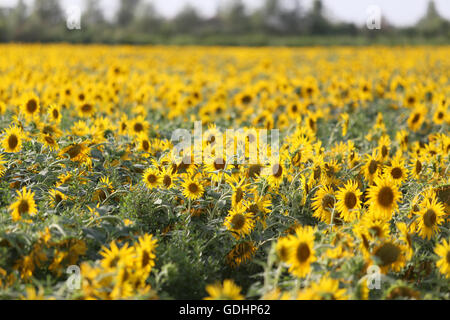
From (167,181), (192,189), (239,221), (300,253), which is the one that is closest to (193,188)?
(192,189)

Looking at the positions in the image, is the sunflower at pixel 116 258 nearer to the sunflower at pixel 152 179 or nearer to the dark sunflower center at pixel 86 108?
the sunflower at pixel 152 179

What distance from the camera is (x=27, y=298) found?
80.5 inches

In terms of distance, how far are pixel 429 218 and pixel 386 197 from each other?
10.2 inches

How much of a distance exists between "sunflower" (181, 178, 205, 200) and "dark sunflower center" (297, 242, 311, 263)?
1.03 m

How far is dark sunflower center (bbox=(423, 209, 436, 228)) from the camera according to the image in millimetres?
2689

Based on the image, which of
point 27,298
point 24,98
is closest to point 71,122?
point 24,98

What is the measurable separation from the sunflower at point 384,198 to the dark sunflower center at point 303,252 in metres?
0.77

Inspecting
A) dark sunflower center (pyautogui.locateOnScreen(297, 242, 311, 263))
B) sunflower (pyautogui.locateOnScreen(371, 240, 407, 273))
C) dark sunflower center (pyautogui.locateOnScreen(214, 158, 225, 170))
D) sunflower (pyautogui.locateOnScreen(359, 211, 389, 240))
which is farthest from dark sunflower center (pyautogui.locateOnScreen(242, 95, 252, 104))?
dark sunflower center (pyautogui.locateOnScreen(297, 242, 311, 263))

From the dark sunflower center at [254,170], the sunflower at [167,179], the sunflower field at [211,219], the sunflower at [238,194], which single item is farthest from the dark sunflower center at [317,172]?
the sunflower at [167,179]

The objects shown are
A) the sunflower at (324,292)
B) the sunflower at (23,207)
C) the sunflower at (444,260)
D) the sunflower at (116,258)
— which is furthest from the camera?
the sunflower at (23,207)

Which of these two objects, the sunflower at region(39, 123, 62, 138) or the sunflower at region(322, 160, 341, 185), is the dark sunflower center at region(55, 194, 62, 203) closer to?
the sunflower at region(39, 123, 62, 138)

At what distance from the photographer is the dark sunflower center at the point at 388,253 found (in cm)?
228

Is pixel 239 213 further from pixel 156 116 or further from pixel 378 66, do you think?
pixel 378 66
